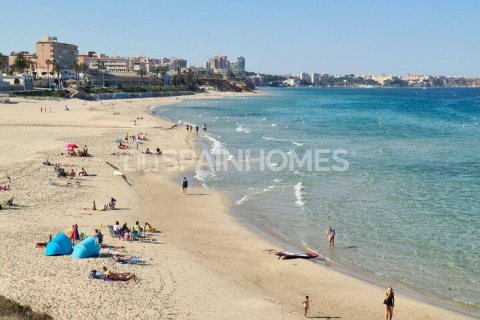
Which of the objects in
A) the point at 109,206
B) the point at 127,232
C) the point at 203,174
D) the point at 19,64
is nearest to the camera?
the point at 127,232

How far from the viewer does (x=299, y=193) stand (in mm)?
29469

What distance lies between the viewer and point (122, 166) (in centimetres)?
3503

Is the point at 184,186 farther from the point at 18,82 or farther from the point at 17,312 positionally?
the point at 18,82

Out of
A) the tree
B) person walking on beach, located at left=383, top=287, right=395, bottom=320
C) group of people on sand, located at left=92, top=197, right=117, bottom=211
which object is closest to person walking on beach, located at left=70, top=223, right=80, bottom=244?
group of people on sand, located at left=92, top=197, right=117, bottom=211

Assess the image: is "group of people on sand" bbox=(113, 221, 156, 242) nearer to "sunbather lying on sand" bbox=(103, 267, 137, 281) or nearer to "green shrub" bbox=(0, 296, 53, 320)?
"sunbather lying on sand" bbox=(103, 267, 137, 281)

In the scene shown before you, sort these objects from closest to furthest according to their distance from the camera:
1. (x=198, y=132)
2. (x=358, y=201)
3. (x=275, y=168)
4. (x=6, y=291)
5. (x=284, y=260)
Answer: (x=6, y=291) < (x=284, y=260) < (x=358, y=201) < (x=275, y=168) < (x=198, y=132)

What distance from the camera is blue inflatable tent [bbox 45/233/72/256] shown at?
55.7ft

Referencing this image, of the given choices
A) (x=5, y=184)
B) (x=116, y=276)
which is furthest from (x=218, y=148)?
(x=116, y=276)

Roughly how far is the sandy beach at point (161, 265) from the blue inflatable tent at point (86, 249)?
0.24 meters

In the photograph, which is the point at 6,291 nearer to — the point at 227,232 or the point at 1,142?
the point at 227,232

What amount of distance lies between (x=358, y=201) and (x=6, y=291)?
722 inches

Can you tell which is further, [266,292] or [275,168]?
[275,168]

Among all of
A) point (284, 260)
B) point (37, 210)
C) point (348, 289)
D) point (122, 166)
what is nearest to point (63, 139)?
point (122, 166)

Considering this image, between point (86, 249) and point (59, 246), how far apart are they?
83cm
